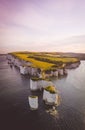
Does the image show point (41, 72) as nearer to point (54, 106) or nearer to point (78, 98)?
point (78, 98)

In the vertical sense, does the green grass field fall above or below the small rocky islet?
above

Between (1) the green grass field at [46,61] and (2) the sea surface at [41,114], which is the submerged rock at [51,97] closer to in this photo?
(2) the sea surface at [41,114]

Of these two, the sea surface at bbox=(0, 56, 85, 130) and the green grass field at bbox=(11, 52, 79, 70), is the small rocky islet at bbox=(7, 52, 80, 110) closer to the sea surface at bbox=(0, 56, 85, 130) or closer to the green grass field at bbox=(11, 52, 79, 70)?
the green grass field at bbox=(11, 52, 79, 70)

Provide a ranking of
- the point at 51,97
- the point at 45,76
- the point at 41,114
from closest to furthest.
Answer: the point at 41,114 → the point at 51,97 → the point at 45,76

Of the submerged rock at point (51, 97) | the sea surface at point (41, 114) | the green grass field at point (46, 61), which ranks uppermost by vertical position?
the green grass field at point (46, 61)

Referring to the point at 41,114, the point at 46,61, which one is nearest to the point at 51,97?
the point at 41,114

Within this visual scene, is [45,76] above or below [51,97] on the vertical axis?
below

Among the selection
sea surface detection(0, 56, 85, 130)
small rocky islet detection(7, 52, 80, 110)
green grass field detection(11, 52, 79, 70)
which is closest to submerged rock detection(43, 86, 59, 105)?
small rocky islet detection(7, 52, 80, 110)

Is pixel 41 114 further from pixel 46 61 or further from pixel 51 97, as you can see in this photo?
pixel 46 61

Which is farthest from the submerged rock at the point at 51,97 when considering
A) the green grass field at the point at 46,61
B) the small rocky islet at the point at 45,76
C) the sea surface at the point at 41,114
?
the green grass field at the point at 46,61

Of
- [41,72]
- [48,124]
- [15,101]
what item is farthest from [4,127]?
[41,72]

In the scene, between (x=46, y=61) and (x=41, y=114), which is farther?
(x=46, y=61)
